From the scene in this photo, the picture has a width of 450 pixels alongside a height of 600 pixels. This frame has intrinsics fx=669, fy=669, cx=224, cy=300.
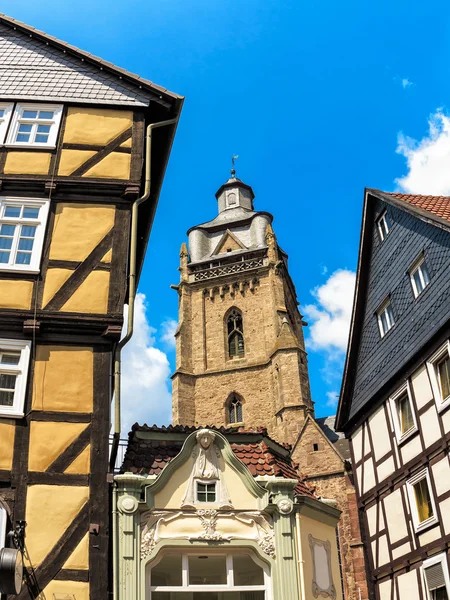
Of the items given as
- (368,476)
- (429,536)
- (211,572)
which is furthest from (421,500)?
(211,572)

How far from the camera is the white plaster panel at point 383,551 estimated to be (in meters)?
15.3

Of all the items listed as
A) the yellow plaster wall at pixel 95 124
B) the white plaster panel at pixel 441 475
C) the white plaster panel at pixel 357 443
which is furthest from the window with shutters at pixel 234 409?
the yellow plaster wall at pixel 95 124

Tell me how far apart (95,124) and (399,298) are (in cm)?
816

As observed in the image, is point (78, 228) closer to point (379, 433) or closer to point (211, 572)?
point (211, 572)

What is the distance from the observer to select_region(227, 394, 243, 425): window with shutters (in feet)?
168

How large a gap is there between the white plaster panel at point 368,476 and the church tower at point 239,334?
91.8 feet

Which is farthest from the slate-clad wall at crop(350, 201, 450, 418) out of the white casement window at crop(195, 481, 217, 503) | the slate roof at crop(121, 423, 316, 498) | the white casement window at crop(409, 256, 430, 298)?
the white casement window at crop(195, 481, 217, 503)

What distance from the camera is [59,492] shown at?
1028 centimetres

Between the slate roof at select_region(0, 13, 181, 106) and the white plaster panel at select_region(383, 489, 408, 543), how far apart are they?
1013 cm

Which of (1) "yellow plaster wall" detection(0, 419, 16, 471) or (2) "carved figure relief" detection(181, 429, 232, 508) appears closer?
(1) "yellow plaster wall" detection(0, 419, 16, 471)

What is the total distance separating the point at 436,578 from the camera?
13.0 meters

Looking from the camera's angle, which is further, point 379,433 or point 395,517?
point 379,433

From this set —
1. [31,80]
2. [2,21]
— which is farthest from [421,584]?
[2,21]

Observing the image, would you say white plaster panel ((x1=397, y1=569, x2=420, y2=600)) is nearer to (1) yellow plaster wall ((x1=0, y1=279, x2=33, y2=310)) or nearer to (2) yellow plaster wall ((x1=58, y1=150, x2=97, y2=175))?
(1) yellow plaster wall ((x1=0, y1=279, x2=33, y2=310))
